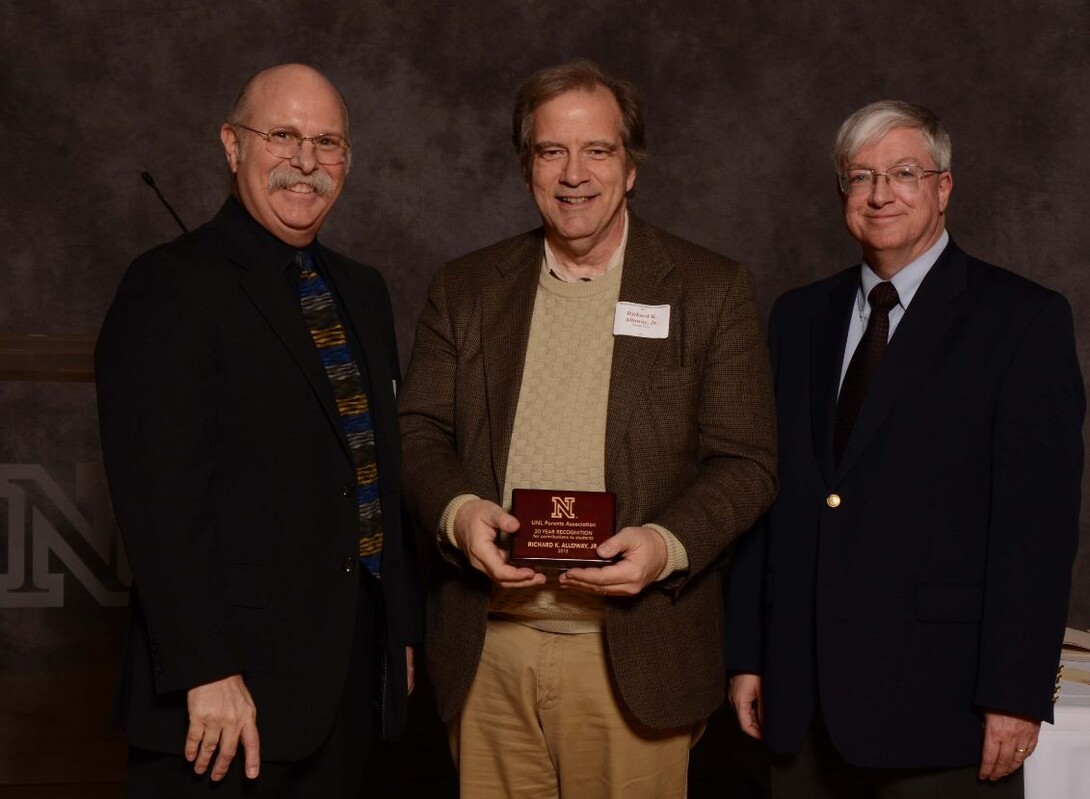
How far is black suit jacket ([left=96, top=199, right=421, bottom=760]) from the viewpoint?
6.30 feet

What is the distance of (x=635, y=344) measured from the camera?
221 cm

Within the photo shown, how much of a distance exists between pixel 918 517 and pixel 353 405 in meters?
1.08

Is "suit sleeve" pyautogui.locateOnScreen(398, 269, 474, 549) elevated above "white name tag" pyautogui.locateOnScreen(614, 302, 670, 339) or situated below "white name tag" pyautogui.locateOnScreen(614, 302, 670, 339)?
below

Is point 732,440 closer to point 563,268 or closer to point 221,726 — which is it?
point 563,268

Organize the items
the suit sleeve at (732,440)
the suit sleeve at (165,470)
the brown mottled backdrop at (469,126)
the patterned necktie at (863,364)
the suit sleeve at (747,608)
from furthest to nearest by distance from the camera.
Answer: the brown mottled backdrop at (469,126), the suit sleeve at (747,608), the patterned necktie at (863,364), the suit sleeve at (732,440), the suit sleeve at (165,470)

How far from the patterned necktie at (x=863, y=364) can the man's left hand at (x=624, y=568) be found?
A: 46cm

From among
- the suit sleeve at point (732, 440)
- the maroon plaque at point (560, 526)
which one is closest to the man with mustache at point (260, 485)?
the maroon plaque at point (560, 526)

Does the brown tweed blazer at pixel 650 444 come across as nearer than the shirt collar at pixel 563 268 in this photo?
Yes

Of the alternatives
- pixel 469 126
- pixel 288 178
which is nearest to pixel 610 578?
pixel 288 178

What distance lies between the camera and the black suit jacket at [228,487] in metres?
1.92

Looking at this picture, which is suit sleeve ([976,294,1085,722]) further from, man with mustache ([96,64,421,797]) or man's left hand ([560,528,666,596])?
man with mustache ([96,64,421,797])

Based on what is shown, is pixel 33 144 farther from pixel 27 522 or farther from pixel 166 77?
pixel 27 522

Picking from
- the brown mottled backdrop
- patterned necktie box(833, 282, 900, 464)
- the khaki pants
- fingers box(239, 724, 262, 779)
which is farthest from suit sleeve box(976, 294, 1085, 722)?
the brown mottled backdrop

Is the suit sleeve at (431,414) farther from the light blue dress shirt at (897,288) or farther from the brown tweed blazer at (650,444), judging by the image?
the light blue dress shirt at (897,288)
